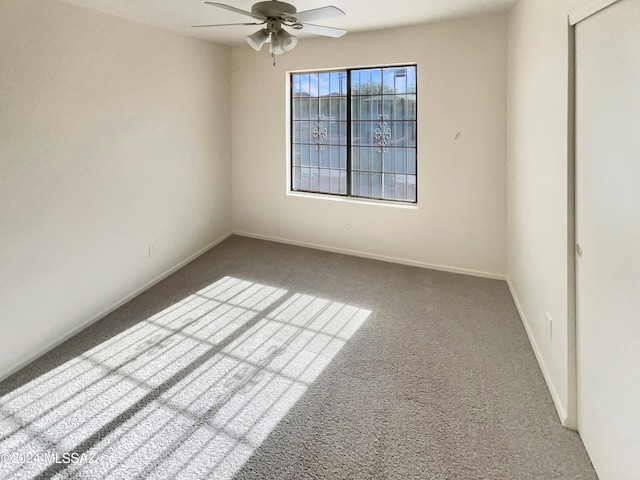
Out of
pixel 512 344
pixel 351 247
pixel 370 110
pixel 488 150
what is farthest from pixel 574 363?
pixel 370 110

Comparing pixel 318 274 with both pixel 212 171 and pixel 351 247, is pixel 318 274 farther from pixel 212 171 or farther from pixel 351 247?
pixel 212 171

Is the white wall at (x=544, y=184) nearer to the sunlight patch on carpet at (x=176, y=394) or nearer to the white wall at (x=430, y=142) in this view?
the white wall at (x=430, y=142)

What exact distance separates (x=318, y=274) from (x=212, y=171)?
197 centimetres

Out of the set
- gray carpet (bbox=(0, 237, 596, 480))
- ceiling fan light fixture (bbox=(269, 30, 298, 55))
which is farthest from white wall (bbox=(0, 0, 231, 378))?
ceiling fan light fixture (bbox=(269, 30, 298, 55))

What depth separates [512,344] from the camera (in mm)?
2713

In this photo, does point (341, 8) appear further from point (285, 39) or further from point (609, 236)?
point (609, 236)

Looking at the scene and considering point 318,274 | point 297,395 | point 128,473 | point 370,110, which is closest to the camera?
point 128,473

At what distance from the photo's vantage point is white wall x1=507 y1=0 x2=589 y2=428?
194 centimetres

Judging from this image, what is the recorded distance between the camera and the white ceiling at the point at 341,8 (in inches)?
125

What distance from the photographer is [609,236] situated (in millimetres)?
1507

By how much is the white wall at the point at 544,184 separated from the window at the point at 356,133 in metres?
1.19

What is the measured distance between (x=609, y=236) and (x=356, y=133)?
351 centimetres

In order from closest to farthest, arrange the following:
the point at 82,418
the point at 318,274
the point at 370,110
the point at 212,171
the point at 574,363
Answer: the point at 574,363 → the point at 82,418 → the point at 318,274 → the point at 370,110 → the point at 212,171

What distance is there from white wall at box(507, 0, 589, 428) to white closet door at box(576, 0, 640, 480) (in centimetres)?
10
